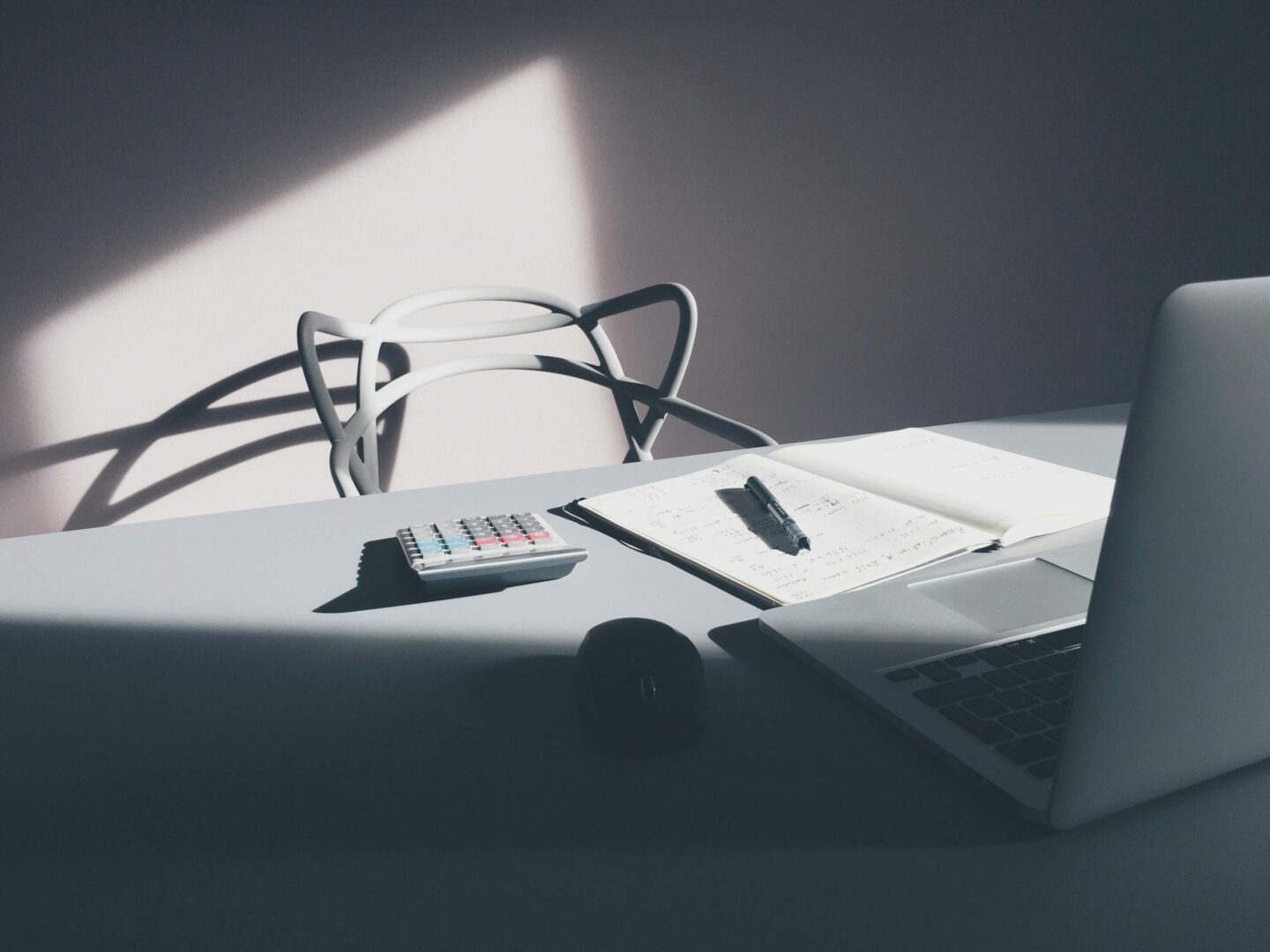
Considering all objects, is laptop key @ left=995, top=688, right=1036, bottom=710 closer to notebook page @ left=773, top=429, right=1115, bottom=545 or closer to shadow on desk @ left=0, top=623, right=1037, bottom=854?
shadow on desk @ left=0, top=623, right=1037, bottom=854

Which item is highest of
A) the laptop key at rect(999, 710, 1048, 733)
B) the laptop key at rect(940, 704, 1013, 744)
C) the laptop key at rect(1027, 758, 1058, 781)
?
the laptop key at rect(999, 710, 1048, 733)

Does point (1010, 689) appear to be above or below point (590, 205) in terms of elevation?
below

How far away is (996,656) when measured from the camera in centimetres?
50

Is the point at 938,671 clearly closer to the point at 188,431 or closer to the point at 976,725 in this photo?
the point at 976,725

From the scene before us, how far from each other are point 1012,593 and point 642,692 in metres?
0.29

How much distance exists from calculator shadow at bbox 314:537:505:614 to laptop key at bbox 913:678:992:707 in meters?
0.31

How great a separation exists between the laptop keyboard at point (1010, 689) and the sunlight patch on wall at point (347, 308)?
4.77ft

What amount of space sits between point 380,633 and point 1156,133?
245cm

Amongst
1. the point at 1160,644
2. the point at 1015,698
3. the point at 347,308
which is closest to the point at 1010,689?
the point at 1015,698

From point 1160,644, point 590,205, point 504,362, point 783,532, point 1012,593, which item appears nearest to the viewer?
point 1160,644

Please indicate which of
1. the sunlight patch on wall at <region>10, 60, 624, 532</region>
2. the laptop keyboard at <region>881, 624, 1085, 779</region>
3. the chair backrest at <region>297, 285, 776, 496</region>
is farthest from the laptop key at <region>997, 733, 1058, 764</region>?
the sunlight patch on wall at <region>10, 60, 624, 532</region>

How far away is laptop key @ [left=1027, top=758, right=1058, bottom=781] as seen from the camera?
1.33 feet

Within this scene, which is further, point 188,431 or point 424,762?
point 188,431

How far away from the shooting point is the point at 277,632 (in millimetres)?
612
